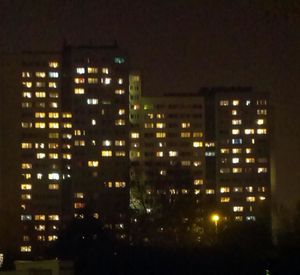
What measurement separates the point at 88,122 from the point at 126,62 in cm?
401

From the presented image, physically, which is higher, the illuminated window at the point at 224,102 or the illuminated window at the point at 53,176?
the illuminated window at the point at 224,102

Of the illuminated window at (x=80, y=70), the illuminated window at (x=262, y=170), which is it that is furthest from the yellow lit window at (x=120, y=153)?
the illuminated window at (x=262, y=170)

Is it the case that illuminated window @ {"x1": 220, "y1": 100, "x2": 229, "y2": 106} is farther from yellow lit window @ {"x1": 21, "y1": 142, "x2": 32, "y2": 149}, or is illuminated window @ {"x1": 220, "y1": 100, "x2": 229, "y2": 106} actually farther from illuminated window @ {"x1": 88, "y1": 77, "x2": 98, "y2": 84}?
yellow lit window @ {"x1": 21, "y1": 142, "x2": 32, "y2": 149}

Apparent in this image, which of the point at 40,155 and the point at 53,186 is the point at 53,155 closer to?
the point at 40,155

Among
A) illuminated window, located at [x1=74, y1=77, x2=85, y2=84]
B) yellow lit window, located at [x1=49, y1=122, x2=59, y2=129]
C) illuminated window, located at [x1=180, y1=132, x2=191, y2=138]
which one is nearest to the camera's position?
illuminated window, located at [x1=74, y1=77, x2=85, y2=84]

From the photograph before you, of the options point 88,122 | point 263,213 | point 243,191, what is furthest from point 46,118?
point 263,213

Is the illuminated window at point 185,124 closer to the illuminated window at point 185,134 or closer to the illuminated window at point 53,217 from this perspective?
the illuminated window at point 185,134

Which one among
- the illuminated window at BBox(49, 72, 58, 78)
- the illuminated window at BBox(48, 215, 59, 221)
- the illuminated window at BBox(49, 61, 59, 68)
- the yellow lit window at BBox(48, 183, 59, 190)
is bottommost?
the illuminated window at BBox(48, 215, 59, 221)

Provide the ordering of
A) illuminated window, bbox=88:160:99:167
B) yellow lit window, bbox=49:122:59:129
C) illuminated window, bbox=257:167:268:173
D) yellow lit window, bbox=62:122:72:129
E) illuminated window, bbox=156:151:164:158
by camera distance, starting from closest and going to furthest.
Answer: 1. illuminated window, bbox=88:160:99:167
2. yellow lit window, bbox=62:122:72:129
3. yellow lit window, bbox=49:122:59:129
4. illuminated window, bbox=257:167:268:173
5. illuminated window, bbox=156:151:164:158

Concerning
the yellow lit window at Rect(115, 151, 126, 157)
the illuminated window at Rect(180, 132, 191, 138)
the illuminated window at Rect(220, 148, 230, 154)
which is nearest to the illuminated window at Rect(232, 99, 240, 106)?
the illuminated window at Rect(220, 148, 230, 154)

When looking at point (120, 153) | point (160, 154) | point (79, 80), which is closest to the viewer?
point (120, 153)

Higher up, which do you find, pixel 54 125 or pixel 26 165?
pixel 54 125

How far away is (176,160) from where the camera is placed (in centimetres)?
6038

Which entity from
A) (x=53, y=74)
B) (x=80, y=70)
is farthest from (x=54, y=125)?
(x=80, y=70)
